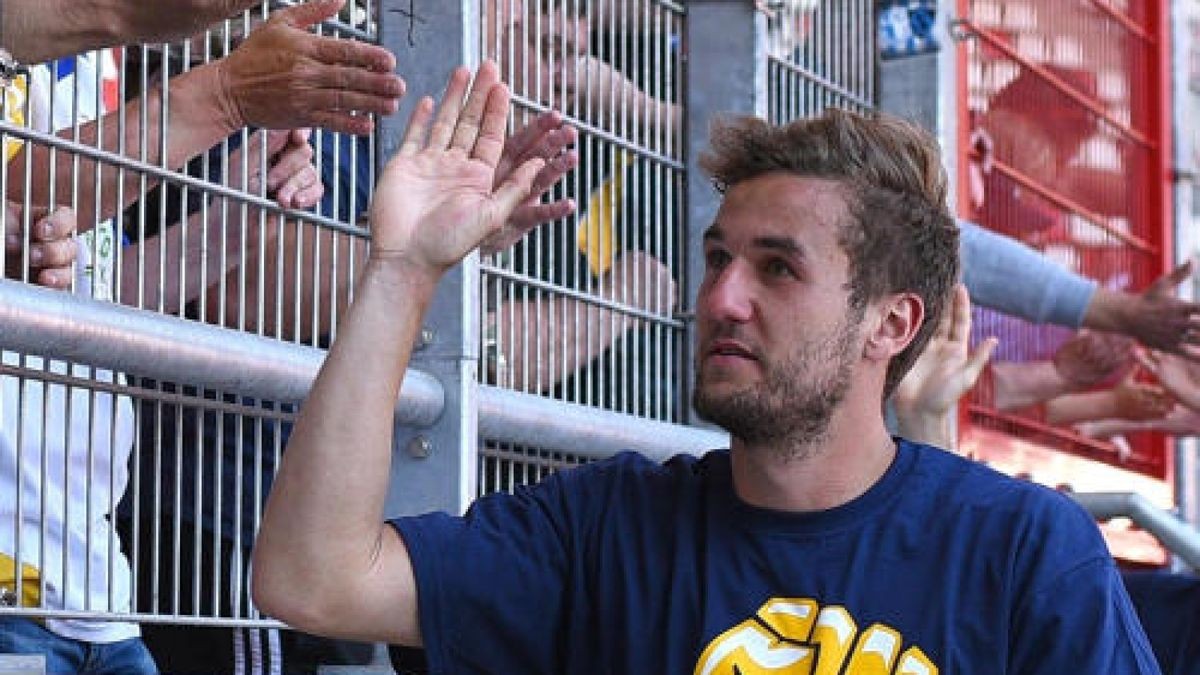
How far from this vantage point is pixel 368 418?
288cm

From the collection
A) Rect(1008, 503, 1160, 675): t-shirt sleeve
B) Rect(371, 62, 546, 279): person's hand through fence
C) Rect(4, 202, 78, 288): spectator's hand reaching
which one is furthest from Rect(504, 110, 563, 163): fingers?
Rect(1008, 503, 1160, 675): t-shirt sleeve

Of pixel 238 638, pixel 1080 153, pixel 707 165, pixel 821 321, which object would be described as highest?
pixel 1080 153

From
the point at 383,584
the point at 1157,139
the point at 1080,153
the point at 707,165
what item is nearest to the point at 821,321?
the point at 707,165

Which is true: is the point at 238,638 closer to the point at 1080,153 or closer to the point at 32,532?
the point at 32,532

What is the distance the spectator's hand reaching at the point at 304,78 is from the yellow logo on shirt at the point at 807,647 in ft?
2.65

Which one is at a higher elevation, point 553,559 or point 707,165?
point 707,165

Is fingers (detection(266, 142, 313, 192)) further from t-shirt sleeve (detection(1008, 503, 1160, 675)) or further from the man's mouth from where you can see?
t-shirt sleeve (detection(1008, 503, 1160, 675))

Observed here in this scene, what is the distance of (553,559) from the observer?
3.13 metres

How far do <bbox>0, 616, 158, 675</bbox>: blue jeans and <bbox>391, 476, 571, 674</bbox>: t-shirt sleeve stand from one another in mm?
473

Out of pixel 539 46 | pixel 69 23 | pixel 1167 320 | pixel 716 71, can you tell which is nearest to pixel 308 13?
pixel 69 23

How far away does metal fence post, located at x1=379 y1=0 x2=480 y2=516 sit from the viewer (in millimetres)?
3637

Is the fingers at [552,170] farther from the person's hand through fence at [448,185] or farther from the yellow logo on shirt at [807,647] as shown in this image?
the yellow logo on shirt at [807,647]

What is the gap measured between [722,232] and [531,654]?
59 cm

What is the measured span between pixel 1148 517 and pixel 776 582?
8.21ft
